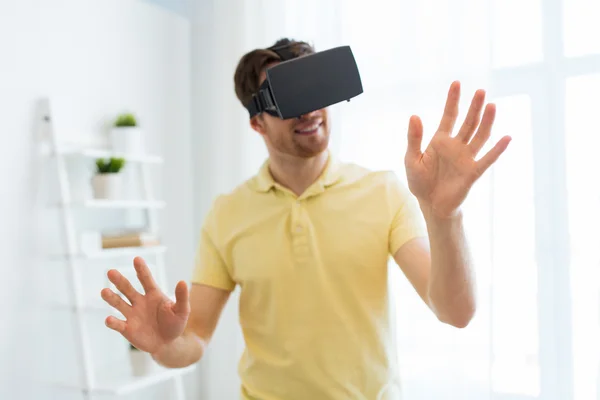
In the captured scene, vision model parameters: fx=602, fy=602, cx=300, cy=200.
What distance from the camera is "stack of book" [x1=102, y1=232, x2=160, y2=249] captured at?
7.42 feet

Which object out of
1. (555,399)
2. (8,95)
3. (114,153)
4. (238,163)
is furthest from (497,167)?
(8,95)

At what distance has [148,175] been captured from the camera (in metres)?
2.59

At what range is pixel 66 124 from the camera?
2279 mm

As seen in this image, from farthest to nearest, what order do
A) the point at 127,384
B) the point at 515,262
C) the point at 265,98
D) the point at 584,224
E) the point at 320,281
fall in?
the point at 127,384 < the point at 515,262 < the point at 584,224 < the point at 265,98 < the point at 320,281

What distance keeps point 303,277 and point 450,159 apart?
0.46 meters

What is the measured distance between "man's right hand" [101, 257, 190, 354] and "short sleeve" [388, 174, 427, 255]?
45 centimetres

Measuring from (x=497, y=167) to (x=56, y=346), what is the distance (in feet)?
5.55

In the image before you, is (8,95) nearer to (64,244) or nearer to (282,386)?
(64,244)

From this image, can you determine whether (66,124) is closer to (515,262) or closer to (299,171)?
(299,171)

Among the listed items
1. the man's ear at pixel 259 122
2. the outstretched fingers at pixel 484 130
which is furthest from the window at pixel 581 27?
the outstretched fingers at pixel 484 130

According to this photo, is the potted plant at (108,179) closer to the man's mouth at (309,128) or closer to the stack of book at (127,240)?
the stack of book at (127,240)

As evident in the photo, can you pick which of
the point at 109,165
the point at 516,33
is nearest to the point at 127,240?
the point at 109,165

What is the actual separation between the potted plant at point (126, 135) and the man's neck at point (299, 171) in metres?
1.15

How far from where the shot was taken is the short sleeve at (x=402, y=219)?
1227 mm
